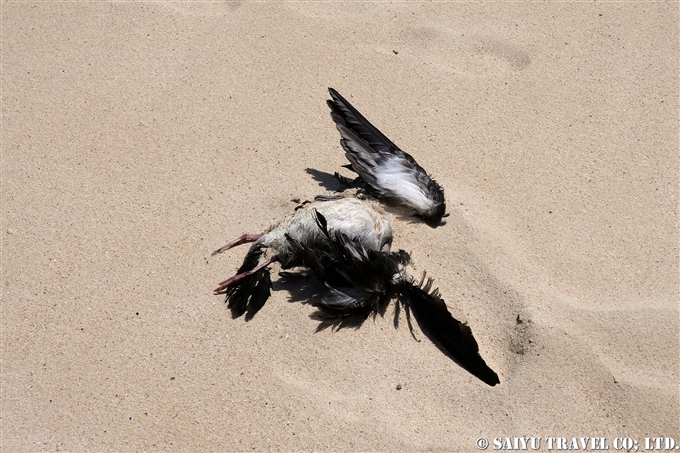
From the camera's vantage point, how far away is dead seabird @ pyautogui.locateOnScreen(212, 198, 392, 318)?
3.14m

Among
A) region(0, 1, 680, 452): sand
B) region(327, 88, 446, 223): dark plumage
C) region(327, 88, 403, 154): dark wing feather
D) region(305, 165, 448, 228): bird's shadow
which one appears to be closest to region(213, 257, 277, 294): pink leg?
region(0, 1, 680, 452): sand

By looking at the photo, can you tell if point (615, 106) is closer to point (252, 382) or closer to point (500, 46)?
point (500, 46)

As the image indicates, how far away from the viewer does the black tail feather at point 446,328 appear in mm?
2906

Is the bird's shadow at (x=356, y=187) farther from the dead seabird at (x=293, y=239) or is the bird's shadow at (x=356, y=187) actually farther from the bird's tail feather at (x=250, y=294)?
the bird's tail feather at (x=250, y=294)

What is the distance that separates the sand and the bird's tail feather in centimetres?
5

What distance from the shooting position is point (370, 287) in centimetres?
306

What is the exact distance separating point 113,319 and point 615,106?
10.4ft

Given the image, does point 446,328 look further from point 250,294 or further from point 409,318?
point 250,294

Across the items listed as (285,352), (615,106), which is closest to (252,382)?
(285,352)

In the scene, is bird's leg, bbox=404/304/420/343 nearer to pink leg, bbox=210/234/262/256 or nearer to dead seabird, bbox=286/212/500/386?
dead seabird, bbox=286/212/500/386

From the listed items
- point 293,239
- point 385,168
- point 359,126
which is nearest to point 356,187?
point 385,168

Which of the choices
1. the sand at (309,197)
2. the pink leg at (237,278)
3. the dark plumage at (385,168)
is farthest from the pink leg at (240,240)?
the dark plumage at (385,168)

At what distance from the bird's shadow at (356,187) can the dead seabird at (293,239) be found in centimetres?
22

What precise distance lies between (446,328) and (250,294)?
0.93 metres
